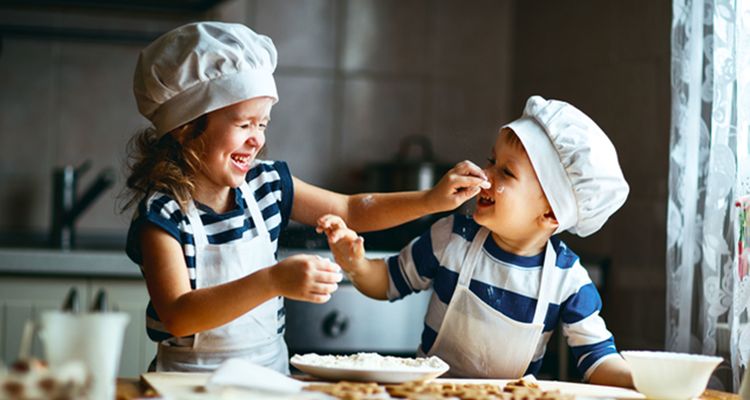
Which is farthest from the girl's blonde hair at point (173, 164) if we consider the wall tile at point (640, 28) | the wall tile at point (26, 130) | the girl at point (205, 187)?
the wall tile at point (26, 130)

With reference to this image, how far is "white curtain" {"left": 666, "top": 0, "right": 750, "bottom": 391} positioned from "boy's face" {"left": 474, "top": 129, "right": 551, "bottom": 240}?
1.26 feet

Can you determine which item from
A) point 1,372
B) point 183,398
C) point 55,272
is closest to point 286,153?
point 55,272

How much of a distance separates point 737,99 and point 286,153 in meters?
1.57

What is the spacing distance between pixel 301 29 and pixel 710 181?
1.56 metres

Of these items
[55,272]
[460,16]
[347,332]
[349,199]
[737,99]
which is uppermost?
[460,16]

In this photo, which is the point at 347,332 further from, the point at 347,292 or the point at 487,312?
the point at 487,312

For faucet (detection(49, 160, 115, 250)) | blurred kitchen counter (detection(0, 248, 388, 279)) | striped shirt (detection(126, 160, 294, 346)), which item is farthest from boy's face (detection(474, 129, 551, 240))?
faucet (detection(49, 160, 115, 250))

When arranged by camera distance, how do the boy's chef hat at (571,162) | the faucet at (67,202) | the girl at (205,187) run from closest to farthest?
the girl at (205,187)
the boy's chef hat at (571,162)
the faucet at (67,202)

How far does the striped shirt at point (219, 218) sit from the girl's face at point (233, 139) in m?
0.06

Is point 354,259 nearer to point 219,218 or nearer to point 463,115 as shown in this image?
point 219,218

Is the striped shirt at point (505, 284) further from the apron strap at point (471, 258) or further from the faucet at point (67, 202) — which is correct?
the faucet at point (67, 202)

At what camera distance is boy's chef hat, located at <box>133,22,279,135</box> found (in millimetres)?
1376

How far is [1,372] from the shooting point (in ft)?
2.96

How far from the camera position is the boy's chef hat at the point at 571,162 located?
147 centimetres
